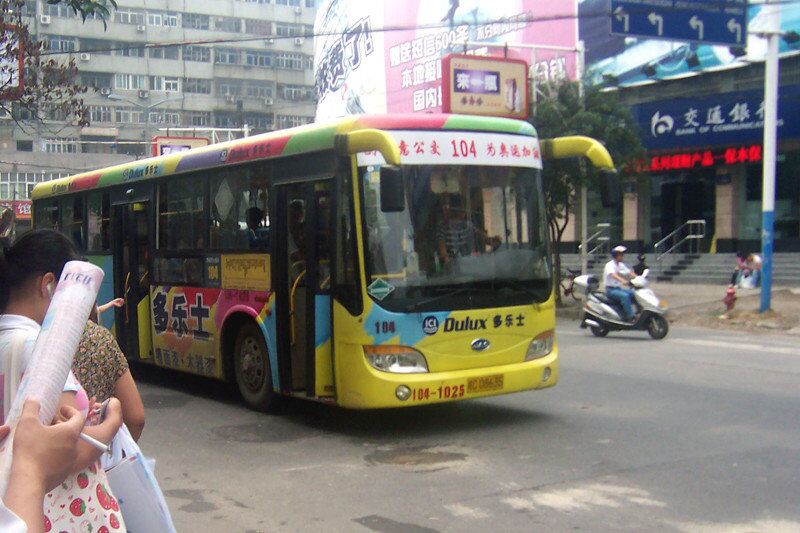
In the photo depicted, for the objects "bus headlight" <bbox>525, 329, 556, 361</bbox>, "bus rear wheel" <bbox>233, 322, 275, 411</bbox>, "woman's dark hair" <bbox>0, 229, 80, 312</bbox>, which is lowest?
"bus rear wheel" <bbox>233, 322, 275, 411</bbox>

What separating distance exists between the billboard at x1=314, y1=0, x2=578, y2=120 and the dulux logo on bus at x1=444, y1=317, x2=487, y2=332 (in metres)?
21.9

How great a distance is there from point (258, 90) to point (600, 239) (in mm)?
38970

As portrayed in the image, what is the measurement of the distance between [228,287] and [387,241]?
8.12 feet

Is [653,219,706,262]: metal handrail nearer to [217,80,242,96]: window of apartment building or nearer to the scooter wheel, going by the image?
the scooter wheel

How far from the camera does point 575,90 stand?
907 inches

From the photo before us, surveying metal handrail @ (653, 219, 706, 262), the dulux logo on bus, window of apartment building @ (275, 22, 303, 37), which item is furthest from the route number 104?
window of apartment building @ (275, 22, 303, 37)

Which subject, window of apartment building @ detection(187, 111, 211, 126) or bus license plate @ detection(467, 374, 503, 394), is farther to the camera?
window of apartment building @ detection(187, 111, 211, 126)

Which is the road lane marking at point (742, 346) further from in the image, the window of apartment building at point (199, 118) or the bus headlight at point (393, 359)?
the window of apartment building at point (199, 118)

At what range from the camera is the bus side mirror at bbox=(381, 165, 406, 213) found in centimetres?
720

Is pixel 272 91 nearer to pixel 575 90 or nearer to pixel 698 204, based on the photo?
pixel 698 204

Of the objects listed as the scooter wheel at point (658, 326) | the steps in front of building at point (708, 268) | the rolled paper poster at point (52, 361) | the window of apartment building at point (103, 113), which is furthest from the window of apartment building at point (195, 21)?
the rolled paper poster at point (52, 361)

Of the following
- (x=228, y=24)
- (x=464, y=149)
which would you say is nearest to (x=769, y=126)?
(x=464, y=149)

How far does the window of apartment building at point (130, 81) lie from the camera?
6312 cm

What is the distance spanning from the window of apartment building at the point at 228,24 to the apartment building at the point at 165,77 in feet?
0.22
